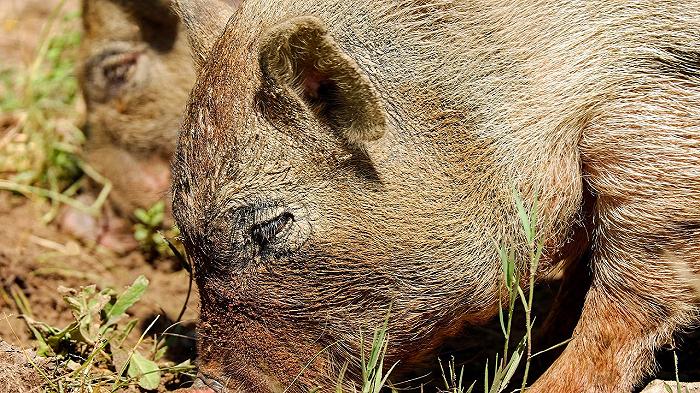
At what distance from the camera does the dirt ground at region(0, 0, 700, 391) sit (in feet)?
17.1

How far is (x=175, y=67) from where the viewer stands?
6.55 meters

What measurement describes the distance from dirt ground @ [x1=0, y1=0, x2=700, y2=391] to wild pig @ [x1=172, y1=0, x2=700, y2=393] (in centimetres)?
89

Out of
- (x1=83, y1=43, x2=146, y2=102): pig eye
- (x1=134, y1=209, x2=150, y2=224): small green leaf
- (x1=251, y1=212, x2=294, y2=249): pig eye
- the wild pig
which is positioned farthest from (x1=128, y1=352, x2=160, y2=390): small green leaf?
(x1=83, y1=43, x2=146, y2=102): pig eye

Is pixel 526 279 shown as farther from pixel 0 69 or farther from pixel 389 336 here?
pixel 0 69

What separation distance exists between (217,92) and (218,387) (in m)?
1.18

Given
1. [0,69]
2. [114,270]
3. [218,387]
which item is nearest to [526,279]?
[218,387]

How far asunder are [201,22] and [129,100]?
2074 millimetres

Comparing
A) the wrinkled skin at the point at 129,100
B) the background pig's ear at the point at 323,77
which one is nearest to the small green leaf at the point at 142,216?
the wrinkled skin at the point at 129,100

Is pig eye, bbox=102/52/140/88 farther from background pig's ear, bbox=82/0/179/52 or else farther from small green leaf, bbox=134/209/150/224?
small green leaf, bbox=134/209/150/224

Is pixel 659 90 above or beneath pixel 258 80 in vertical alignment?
above

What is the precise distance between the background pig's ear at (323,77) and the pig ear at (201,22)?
77 centimetres

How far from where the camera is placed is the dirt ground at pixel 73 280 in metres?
5.21

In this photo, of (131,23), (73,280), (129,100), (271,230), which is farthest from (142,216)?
(271,230)

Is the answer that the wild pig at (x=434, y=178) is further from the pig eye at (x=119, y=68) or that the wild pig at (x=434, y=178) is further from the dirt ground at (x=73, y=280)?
the pig eye at (x=119, y=68)
